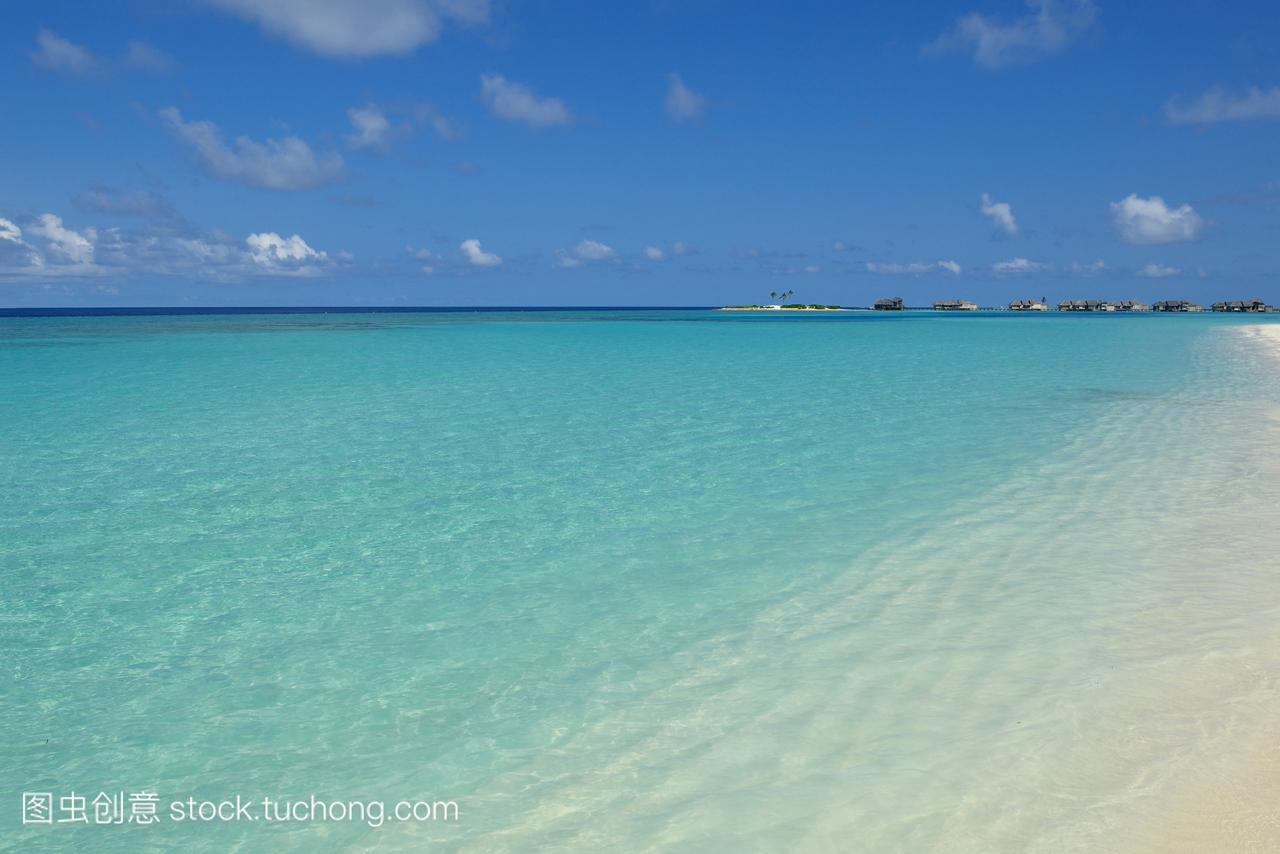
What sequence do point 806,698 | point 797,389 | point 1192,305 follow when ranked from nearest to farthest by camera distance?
1. point 806,698
2. point 797,389
3. point 1192,305

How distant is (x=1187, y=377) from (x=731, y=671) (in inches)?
909

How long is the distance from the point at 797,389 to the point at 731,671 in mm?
16643

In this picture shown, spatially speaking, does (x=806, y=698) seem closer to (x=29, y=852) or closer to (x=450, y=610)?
(x=450, y=610)

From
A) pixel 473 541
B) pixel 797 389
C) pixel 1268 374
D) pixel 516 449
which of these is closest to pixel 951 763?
pixel 473 541

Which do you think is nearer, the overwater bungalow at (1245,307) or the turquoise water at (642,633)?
→ the turquoise water at (642,633)

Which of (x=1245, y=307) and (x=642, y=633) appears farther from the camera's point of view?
(x=1245, y=307)

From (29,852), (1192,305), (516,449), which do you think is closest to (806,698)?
(29,852)

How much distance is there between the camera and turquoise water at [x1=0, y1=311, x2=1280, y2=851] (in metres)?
3.62

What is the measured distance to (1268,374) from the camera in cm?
2308

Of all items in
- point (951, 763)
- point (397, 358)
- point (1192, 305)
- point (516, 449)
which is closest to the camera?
point (951, 763)

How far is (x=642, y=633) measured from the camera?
5414 mm

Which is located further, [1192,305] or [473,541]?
[1192,305]

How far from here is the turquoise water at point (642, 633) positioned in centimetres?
362

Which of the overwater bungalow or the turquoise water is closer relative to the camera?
the turquoise water
